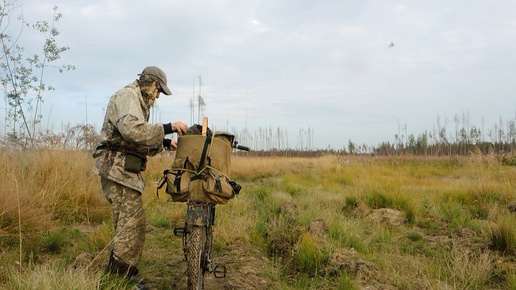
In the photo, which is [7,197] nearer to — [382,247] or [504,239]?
[382,247]

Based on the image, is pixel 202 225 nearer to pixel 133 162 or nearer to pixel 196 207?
pixel 196 207

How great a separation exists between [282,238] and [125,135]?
8.18 feet

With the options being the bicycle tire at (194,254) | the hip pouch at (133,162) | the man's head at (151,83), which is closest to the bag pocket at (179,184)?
the bicycle tire at (194,254)

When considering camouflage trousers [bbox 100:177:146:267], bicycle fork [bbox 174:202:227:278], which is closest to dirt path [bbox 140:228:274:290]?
bicycle fork [bbox 174:202:227:278]

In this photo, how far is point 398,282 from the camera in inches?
134

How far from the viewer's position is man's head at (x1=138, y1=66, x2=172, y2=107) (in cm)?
347

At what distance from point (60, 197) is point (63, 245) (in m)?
1.42

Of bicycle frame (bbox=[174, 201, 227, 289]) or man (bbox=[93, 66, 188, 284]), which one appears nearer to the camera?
bicycle frame (bbox=[174, 201, 227, 289])

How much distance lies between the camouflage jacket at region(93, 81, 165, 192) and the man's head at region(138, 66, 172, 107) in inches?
2.3

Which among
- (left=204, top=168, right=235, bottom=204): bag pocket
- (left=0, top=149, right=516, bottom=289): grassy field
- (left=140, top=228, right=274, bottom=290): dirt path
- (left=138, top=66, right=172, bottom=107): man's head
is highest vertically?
(left=138, top=66, right=172, bottom=107): man's head

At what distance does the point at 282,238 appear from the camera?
4801 mm

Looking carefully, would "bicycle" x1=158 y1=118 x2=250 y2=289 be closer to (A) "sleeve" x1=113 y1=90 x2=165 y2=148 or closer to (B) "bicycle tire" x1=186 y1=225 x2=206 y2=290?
(B) "bicycle tire" x1=186 y1=225 x2=206 y2=290

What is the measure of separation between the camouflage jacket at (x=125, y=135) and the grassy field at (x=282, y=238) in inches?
27.3

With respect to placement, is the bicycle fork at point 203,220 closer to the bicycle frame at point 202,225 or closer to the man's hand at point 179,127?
the bicycle frame at point 202,225
